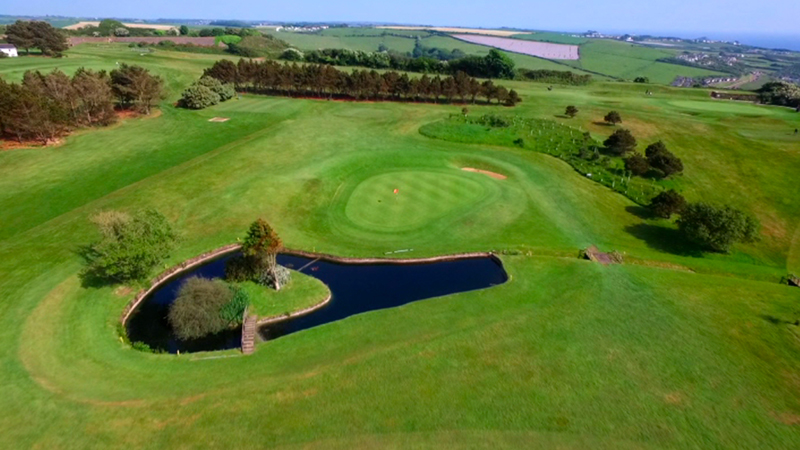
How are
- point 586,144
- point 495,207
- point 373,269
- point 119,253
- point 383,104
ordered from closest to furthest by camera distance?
point 119,253 < point 373,269 < point 495,207 < point 586,144 < point 383,104

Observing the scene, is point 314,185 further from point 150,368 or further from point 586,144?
point 586,144

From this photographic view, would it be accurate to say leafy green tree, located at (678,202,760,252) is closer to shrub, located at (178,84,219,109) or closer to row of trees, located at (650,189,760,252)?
row of trees, located at (650,189,760,252)

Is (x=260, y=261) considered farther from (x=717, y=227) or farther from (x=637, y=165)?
(x=637, y=165)

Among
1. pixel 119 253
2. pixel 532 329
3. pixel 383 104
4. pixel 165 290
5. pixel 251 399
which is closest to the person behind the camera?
pixel 251 399

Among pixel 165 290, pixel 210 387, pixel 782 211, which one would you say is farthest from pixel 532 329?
pixel 782 211

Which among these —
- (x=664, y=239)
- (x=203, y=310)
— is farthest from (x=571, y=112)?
(x=203, y=310)

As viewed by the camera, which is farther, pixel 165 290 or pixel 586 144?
pixel 586 144
